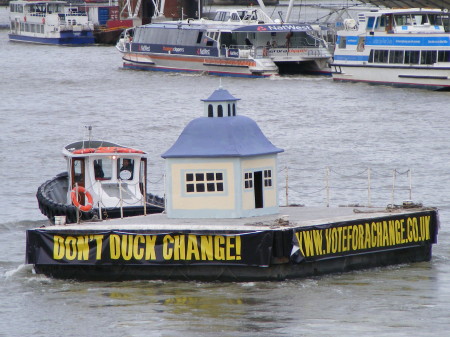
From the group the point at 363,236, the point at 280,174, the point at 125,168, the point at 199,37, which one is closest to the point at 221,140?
the point at 363,236

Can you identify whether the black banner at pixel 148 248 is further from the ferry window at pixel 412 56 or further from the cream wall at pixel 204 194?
the ferry window at pixel 412 56

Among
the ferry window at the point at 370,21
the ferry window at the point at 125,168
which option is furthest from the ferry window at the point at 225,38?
the ferry window at the point at 125,168

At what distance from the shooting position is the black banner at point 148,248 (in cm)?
2362

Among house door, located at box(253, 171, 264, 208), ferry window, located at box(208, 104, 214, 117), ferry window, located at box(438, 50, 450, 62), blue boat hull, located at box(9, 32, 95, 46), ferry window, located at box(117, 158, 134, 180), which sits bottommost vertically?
blue boat hull, located at box(9, 32, 95, 46)

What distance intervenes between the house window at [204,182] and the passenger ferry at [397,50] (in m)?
44.0

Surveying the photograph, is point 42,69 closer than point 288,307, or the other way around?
point 288,307

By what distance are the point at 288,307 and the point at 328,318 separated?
89 cm

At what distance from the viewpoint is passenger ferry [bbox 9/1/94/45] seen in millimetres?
124438

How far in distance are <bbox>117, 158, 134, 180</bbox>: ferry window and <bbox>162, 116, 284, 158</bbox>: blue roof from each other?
6157mm

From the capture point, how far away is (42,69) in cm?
9194

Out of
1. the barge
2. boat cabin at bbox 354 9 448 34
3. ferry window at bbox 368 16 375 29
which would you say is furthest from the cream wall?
ferry window at bbox 368 16 375 29

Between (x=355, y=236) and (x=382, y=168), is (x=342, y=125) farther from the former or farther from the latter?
(x=355, y=236)

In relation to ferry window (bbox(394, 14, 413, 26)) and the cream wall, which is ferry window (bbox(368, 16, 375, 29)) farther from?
the cream wall

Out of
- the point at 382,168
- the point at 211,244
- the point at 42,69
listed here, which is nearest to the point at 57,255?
the point at 211,244
